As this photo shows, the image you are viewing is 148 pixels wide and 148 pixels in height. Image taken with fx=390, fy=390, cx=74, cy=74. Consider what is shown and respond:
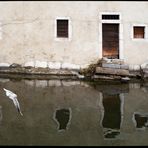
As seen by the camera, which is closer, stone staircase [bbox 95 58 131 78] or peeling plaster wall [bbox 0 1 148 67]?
stone staircase [bbox 95 58 131 78]

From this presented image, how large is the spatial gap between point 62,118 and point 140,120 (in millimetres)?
2036

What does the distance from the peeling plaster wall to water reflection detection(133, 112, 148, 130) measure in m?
5.87

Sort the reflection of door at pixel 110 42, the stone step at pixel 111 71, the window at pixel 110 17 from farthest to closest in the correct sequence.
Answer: the reflection of door at pixel 110 42
the window at pixel 110 17
the stone step at pixel 111 71

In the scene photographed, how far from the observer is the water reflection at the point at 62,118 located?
9.55 meters

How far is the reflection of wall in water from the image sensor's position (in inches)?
376

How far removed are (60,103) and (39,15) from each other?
5.71m

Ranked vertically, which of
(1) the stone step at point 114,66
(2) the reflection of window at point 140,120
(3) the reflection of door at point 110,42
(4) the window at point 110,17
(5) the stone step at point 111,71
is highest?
(4) the window at point 110,17

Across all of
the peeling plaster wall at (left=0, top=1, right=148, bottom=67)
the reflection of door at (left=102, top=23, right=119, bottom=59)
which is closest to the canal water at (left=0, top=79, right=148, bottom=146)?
the peeling plaster wall at (left=0, top=1, right=148, bottom=67)

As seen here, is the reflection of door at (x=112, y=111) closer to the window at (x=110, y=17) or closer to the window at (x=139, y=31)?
the window at (x=139, y=31)

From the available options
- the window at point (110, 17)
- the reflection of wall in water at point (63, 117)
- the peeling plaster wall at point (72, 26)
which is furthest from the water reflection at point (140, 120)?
the window at point (110, 17)

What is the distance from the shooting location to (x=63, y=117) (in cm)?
1027

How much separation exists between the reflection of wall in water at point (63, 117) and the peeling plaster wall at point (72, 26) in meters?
5.60

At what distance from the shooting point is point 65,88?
13.8 meters

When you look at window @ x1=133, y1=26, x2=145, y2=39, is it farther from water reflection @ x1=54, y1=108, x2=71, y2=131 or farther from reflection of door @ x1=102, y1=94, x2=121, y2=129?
water reflection @ x1=54, y1=108, x2=71, y2=131
